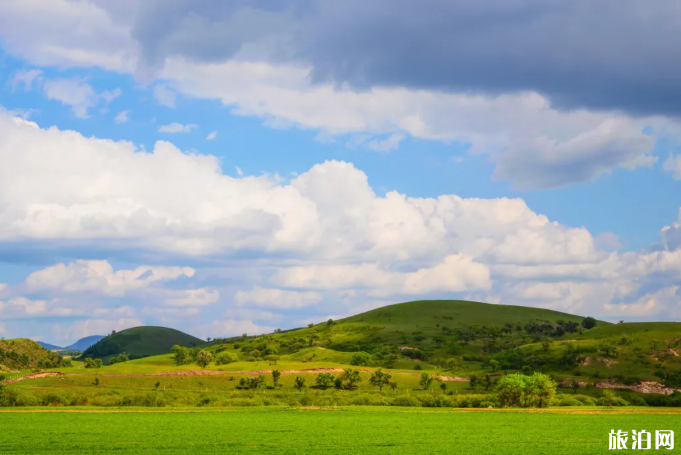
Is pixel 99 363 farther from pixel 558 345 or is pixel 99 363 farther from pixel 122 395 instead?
pixel 558 345

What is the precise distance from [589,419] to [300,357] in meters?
114

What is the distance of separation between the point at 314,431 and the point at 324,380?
2705 inches

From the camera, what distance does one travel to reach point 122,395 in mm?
99188

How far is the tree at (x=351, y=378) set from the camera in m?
125

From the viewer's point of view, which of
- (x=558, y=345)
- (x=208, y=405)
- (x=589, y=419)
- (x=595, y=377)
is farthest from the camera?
(x=558, y=345)

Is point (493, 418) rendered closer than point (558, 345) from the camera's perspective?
Yes

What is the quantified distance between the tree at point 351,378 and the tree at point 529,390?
36.0 metres

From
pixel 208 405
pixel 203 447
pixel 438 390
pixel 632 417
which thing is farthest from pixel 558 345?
pixel 203 447

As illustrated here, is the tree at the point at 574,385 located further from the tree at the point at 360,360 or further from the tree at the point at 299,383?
the tree at the point at 360,360

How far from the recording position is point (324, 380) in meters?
127

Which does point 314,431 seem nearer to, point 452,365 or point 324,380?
point 324,380

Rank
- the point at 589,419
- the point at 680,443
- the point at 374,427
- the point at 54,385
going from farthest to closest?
the point at 54,385 < the point at 589,419 < the point at 374,427 < the point at 680,443

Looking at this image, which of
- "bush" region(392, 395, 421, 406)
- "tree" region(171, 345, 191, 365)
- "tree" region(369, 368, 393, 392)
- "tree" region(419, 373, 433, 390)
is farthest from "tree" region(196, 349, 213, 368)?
"bush" region(392, 395, 421, 406)

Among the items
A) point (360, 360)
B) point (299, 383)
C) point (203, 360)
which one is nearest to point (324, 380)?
point (299, 383)
